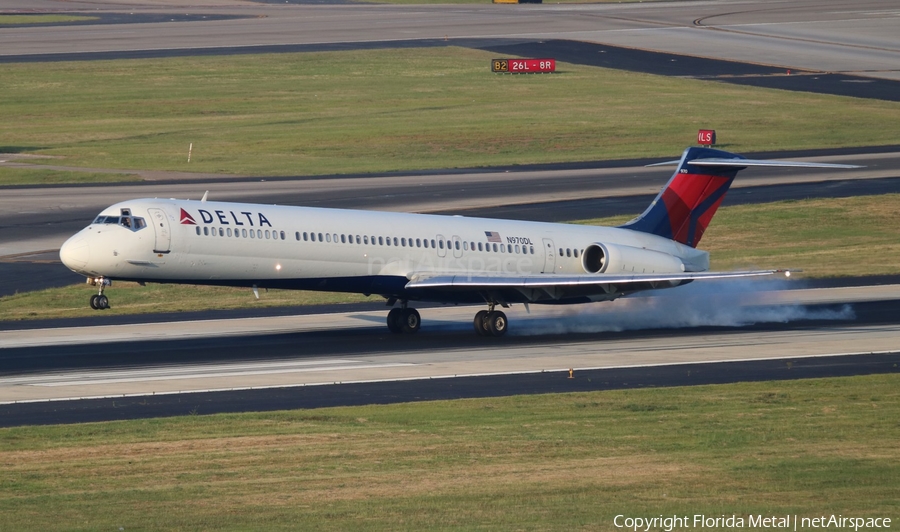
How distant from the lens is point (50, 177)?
69438mm

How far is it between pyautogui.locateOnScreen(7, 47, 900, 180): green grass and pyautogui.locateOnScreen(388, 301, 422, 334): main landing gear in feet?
118

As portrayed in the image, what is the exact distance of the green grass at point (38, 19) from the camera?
134750 millimetres

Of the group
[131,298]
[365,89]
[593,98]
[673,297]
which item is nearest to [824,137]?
[593,98]

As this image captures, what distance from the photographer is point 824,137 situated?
273 ft

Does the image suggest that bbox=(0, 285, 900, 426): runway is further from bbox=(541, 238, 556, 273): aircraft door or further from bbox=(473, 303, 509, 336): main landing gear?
bbox=(541, 238, 556, 273): aircraft door

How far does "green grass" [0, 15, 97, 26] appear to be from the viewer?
135 metres

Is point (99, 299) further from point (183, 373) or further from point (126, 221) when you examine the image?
point (183, 373)

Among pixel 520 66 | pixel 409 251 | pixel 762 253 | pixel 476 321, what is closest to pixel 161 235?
pixel 409 251

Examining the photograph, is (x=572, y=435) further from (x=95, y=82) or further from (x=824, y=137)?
(x=95, y=82)

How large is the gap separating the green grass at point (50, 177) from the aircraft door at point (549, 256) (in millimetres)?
36186

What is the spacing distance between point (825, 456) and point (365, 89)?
265 ft

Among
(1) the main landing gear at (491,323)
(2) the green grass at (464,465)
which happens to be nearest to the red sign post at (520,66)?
(1) the main landing gear at (491,323)

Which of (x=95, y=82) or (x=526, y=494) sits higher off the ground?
(x=95, y=82)

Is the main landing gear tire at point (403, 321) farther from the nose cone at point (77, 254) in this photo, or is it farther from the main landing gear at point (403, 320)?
the nose cone at point (77, 254)
